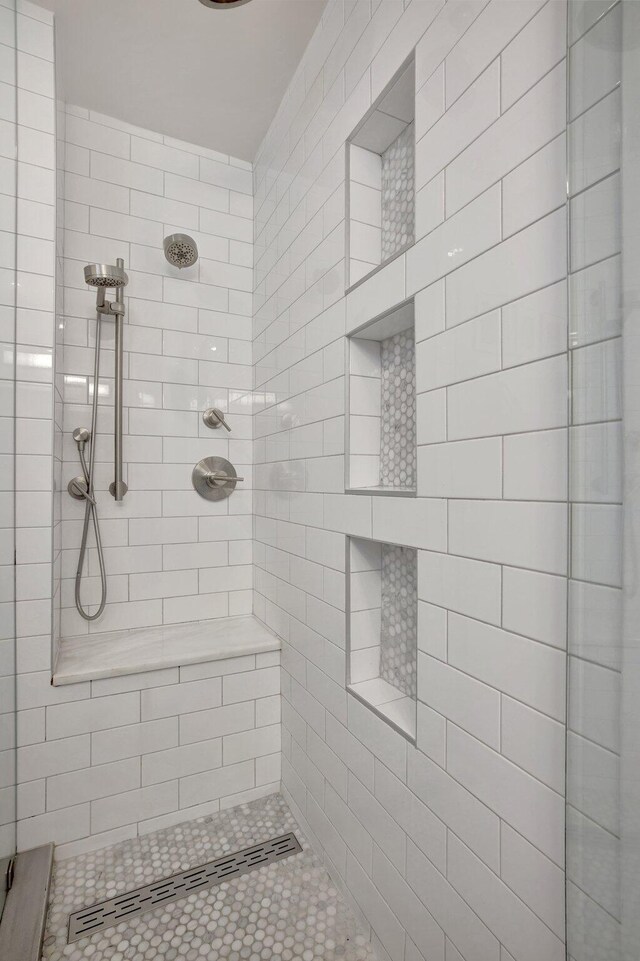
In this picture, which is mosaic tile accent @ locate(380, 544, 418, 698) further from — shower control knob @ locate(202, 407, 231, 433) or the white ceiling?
the white ceiling

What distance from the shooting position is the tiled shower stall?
0.70m

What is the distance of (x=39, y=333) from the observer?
1.53m

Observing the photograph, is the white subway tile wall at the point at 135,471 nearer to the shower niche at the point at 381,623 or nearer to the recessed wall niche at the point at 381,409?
the shower niche at the point at 381,623

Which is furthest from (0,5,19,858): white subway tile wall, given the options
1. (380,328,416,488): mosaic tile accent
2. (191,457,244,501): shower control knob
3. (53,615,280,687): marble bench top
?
(380,328,416,488): mosaic tile accent

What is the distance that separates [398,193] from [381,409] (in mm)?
593

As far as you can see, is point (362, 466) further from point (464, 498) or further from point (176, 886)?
point (176, 886)

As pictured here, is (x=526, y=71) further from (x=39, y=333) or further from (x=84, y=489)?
(x=84, y=489)

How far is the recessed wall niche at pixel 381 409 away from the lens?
4.17 ft

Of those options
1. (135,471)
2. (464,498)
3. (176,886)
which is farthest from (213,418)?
(176,886)

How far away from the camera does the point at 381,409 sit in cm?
138

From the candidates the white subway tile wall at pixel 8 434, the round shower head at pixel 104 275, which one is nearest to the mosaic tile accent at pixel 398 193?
the round shower head at pixel 104 275

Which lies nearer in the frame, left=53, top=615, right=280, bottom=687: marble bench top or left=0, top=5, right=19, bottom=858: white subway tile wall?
left=0, top=5, right=19, bottom=858: white subway tile wall

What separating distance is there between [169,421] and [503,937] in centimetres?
189

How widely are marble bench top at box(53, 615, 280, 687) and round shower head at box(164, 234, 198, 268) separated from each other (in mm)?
1494
